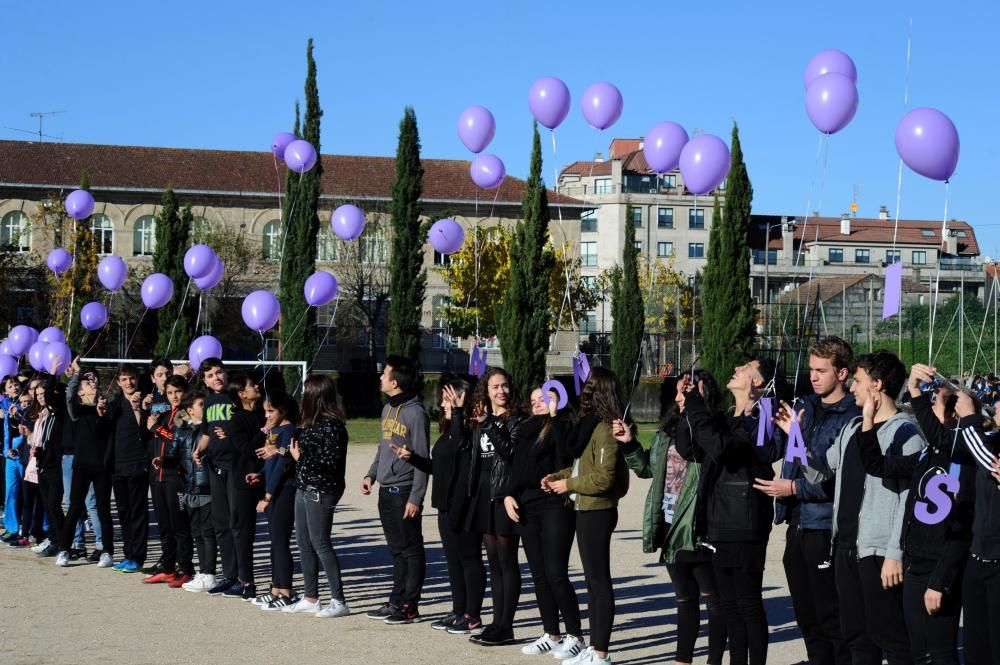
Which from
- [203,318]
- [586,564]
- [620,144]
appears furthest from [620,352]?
[620,144]

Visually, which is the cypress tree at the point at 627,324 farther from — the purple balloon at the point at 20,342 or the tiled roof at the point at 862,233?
the tiled roof at the point at 862,233

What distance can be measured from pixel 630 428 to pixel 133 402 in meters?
5.86

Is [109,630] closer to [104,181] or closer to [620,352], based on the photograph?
[620,352]

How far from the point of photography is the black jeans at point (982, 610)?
549 centimetres

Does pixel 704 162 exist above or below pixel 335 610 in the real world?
above

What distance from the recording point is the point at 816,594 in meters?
6.71

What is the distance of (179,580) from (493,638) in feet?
11.9

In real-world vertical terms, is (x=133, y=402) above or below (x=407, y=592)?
above

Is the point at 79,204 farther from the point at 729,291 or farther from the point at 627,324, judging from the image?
the point at 627,324

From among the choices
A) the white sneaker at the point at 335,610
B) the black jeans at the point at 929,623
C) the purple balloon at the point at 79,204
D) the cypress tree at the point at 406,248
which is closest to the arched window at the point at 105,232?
the cypress tree at the point at 406,248

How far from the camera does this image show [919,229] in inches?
4109

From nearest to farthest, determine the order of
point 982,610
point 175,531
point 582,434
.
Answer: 1. point 982,610
2. point 582,434
3. point 175,531

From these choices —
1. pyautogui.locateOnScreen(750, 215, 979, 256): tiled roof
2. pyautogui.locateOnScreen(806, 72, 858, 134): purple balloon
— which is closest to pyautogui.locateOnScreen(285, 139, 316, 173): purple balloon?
pyautogui.locateOnScreen(806, 72, 858, 134): purple balloon

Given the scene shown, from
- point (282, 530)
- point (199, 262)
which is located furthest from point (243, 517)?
point (199, 262)
